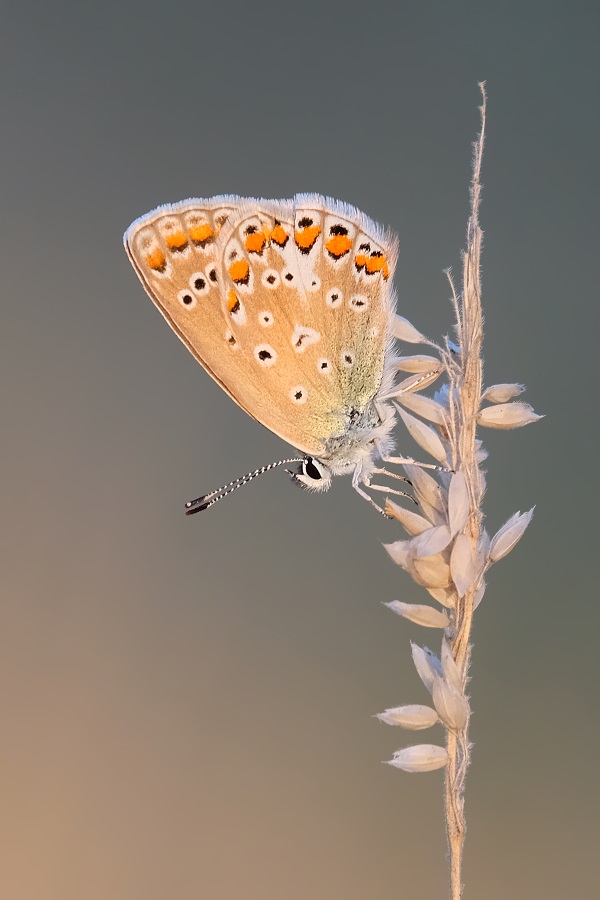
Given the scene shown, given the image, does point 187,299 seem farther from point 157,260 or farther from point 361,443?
point 361,443

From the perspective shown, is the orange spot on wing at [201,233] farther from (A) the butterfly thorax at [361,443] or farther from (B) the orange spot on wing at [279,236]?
(A) the butterfly thorax at [361,443]

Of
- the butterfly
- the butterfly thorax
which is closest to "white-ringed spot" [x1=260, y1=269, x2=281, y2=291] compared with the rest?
the butterfly

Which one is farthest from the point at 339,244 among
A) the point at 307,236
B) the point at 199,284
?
the point at 199,284

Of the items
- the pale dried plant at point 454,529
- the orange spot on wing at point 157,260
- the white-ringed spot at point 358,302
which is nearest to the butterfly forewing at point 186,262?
the orange spot on wing at point 157,260

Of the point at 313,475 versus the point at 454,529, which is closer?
the point at 454,529

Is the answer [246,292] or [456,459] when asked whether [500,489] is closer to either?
[246,292]

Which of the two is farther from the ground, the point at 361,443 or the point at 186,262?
the point at 186,262
